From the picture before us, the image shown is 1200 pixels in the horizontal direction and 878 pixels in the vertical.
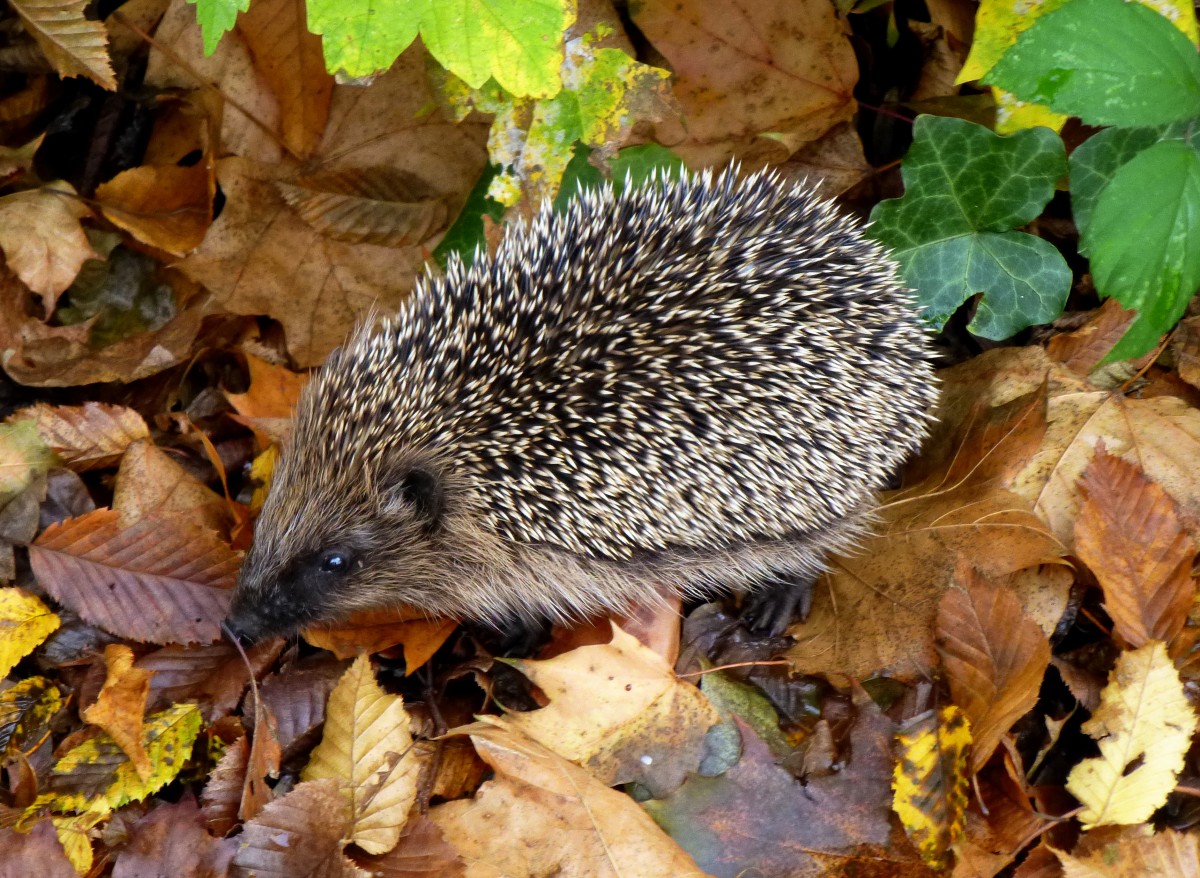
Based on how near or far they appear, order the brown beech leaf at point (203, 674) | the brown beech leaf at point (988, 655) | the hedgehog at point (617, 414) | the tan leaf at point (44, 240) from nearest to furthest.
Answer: the brown beech leaf at point (988, 655) → the hedgehog at point (617, 414) → the brown beech leaf at point (203, 674) → the tan leaf at point (44, 240)

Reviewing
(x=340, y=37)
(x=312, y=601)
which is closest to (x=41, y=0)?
(x=340, y=37)

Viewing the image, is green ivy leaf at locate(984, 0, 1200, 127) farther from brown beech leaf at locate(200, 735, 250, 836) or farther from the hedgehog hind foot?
brown beech leaf at locate(200, 735, 250, 836)

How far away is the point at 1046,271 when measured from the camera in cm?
461

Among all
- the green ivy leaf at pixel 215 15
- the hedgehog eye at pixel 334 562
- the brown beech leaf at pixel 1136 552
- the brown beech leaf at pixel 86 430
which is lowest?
the hedgehog eye at pixel 334 562

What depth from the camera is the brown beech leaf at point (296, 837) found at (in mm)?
3686

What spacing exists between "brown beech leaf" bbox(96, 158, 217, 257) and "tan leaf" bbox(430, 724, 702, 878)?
119 inches

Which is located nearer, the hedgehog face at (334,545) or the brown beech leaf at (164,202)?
the hedgehog face at (334,545)

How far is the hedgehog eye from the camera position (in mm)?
4582

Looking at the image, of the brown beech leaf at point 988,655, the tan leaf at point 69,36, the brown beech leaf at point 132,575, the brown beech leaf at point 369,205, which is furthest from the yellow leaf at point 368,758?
the tan leaf at point 69,36

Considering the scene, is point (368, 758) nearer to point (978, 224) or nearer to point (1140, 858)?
point (1140, 858)

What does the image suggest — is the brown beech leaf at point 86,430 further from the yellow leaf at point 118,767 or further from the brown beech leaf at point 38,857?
the brown beech leaf at point 38,857

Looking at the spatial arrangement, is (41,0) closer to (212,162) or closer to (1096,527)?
(212,162)

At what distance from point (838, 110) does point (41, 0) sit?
12.4ft

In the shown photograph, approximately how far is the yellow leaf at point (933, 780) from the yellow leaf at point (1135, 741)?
415mm
